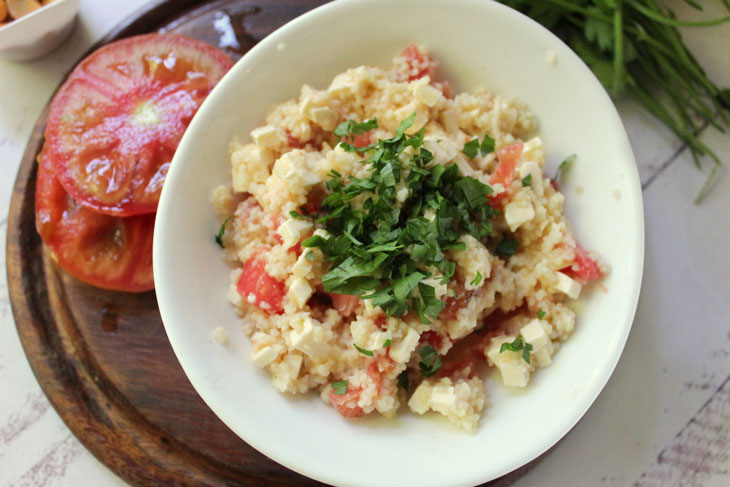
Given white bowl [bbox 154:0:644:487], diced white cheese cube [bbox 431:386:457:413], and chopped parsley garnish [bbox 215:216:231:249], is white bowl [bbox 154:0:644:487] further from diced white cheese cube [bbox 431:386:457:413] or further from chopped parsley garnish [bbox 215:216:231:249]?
diced white cheese cube [bbox 431:386:457:413]

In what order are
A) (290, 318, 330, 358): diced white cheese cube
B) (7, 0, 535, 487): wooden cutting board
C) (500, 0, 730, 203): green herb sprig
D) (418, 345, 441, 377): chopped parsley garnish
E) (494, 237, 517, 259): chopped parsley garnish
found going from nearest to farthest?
(290, 318, 330, 358): diced white cheese cube < (418, 345, 441, 377): chopped parsley garnish < (494, 237, 517, 259): chopped parsley garnish < (7, 0, 535, 487): wooden cutting board < (500, 0, 730, 203): green herb sprig

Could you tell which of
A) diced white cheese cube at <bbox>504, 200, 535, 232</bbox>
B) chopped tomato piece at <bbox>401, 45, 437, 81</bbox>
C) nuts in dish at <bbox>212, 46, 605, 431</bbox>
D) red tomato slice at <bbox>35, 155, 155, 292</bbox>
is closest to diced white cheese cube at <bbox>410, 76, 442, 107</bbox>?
nuts in dish at <bbox>212, 46, 605, 431</bbox>

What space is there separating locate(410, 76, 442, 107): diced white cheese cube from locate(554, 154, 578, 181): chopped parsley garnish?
50 centimetres

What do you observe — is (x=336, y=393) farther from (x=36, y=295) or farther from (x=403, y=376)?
(x=36, y=295)

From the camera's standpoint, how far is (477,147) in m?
1.94

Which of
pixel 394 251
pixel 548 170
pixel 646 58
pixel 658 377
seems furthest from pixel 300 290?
pixel 646 58

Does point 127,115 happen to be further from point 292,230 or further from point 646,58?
point 646,58

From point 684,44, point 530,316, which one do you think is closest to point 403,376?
point 530,316

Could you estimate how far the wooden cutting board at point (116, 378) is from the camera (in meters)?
2.18

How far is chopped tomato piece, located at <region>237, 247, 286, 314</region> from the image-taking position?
181cm

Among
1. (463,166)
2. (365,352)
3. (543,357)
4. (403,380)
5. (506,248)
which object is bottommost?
(403,380)

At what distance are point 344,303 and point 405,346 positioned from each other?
23 centimetres

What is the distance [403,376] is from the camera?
1.90 meters

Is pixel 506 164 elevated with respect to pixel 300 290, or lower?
elevated
